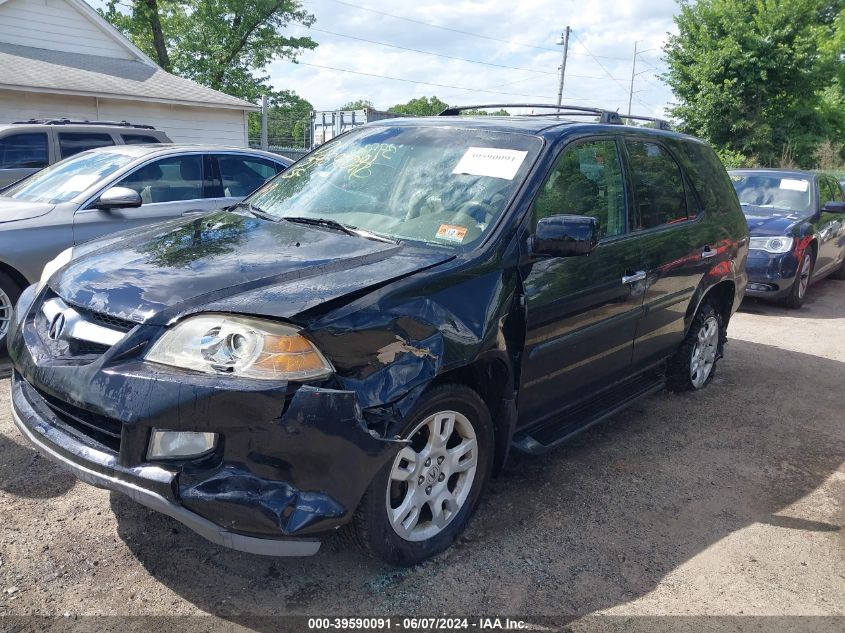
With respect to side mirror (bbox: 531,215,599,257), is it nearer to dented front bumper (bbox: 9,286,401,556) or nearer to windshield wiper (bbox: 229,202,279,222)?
dented front bumper (bbox: 9,286,401,556)

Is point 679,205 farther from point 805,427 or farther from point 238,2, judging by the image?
point 238,2

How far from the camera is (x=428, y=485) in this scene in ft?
9.68

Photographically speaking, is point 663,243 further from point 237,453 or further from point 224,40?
point 224,40

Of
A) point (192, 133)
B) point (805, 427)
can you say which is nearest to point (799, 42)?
point (192, 133)

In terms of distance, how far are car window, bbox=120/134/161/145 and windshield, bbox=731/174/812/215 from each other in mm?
7952

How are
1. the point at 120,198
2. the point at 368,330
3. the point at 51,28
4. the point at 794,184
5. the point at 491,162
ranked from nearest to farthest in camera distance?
the point at 368,330 < the point at 491,162 < the point at 120,198 < the point at 794,184 < the point at 51,28

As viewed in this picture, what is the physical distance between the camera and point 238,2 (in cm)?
2908

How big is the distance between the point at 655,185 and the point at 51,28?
18893 mm

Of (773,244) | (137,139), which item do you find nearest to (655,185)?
(773,244)

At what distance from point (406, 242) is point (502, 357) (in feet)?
2.26

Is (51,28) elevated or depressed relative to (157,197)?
elevated

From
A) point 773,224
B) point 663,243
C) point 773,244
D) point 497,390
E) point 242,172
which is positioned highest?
point 242,172

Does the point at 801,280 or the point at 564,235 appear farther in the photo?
the point at 801,280

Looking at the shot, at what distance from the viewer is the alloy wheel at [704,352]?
5.26 m
